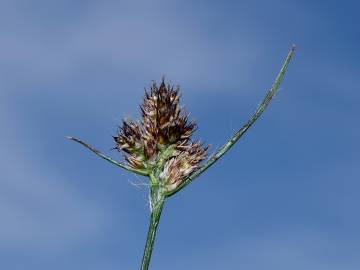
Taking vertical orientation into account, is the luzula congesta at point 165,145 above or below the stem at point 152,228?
above

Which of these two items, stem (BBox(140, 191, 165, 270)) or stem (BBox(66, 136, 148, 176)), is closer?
stem (BBox(140, 191, 165, 270))

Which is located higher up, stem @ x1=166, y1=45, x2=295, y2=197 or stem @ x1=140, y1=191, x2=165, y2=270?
stem @ x1=166, y1=45, x2=295, y2=197

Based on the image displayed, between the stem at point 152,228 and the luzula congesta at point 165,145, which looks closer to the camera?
the stem at point 152,228

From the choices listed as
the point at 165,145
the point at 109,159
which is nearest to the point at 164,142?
the point at 165,145

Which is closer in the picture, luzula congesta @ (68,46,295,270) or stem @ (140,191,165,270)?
stem @ (140,191,165,270)

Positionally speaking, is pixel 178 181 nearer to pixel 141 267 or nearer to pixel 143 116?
pixel 143 116
